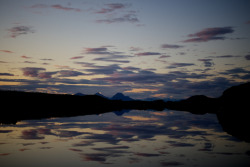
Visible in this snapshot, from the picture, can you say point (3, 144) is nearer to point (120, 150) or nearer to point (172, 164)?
point (120, 150)

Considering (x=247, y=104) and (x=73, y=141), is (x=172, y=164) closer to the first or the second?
(x=73, y=141)

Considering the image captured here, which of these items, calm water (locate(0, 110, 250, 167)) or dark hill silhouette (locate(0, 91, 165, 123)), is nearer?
calm water (locate(0, 110, 250, 167))

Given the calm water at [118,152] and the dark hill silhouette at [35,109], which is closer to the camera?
the calm water at [118,152]

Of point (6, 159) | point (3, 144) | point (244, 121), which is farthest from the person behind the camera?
point (244, 121)

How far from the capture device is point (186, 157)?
50.8 feet

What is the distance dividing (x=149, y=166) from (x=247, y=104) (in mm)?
33066

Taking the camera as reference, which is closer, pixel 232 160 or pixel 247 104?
pixel 232 160

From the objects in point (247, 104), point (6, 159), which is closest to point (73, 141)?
point (6, 159)

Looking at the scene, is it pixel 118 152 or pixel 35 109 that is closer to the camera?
pixel 118 152

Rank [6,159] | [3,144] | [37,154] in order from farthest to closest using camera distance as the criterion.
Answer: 1. [3,144]
2. [37,154]
3. [6,159]

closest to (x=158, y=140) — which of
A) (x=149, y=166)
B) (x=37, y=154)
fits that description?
(x=149, y=166)

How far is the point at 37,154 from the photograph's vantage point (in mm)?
15953

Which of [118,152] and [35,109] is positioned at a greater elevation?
[118,152]

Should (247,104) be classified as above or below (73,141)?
above
